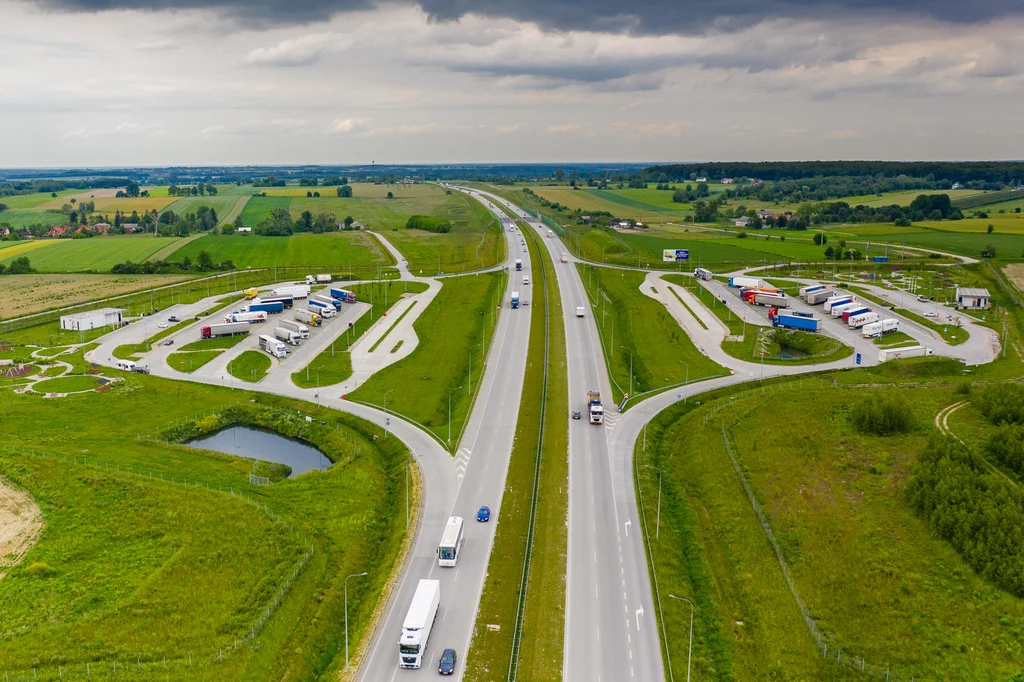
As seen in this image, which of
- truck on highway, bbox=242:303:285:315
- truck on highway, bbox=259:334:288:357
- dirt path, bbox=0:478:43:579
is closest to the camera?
dirt path, bbox=0:478:43:579

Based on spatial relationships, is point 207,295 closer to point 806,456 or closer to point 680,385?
point 680,385

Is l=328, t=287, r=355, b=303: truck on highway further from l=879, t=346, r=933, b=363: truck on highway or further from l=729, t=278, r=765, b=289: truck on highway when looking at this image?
l=879, t=346, r=933, b=363: truck on highway

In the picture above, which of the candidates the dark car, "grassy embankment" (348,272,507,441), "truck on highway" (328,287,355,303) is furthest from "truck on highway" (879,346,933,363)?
"truck on highway" (328,287,355,303)

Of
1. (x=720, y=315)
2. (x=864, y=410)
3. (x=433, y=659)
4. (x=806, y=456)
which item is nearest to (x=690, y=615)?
(x=433, y=659)

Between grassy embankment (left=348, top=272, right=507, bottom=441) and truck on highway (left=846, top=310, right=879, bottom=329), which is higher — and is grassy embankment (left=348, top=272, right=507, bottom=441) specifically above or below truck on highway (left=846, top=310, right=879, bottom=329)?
below

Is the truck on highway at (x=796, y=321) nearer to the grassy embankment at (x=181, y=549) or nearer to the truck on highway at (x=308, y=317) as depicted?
the grassy embankment at (x=181, y=549)

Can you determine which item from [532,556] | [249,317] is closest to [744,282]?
[249,317]

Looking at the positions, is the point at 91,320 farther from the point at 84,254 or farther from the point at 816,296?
the point at 816,296
